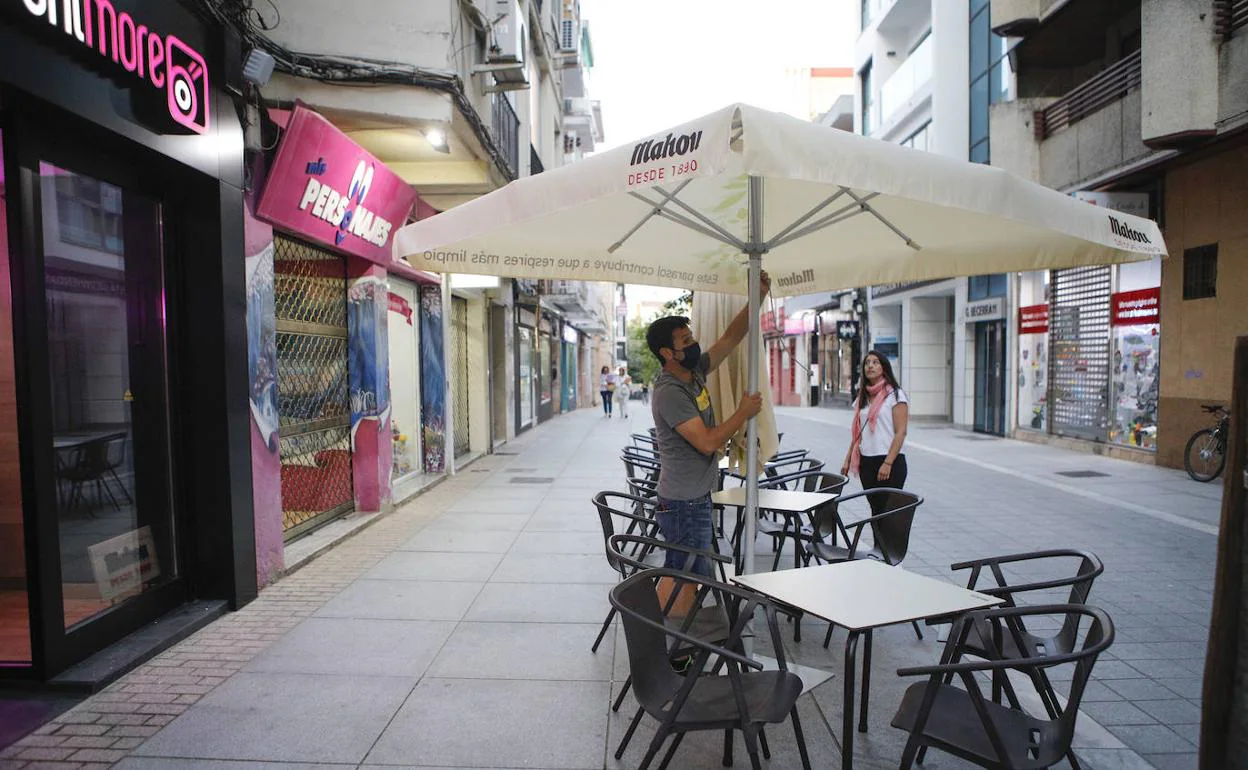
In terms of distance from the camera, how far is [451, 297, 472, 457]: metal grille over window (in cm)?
1242

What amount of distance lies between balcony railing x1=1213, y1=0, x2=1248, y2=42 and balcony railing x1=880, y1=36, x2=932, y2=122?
1157 centimetres

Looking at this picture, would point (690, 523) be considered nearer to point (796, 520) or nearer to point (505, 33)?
point (796, 520)

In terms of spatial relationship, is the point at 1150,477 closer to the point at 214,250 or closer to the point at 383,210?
the point at 383,210

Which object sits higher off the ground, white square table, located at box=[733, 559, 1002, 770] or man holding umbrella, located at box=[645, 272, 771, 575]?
man holding umbrella, located at box=[645, 272, 771, 575]

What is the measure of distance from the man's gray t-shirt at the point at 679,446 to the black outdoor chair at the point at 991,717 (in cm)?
143

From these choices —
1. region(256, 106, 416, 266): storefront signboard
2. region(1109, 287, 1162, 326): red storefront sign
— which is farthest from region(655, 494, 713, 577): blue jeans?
region(1109, 287, 1162, 326): red storefront sign

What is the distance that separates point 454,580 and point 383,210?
411 centimetres

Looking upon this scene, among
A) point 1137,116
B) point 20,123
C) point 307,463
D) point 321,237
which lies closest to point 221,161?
point 20,123

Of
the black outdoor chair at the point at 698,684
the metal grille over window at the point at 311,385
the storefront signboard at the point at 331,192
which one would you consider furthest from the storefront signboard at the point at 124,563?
the black outdoor chair at the point at 698,684

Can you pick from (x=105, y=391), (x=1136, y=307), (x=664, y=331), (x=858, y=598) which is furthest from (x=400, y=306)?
(x=1136, y=307)

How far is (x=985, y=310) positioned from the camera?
55.7ft

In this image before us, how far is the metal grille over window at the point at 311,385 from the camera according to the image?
639 cm

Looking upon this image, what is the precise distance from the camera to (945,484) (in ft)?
33.1

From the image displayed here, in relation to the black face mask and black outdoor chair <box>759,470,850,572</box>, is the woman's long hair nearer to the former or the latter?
black outdoor chair <box>759,470,850,572</box>
